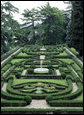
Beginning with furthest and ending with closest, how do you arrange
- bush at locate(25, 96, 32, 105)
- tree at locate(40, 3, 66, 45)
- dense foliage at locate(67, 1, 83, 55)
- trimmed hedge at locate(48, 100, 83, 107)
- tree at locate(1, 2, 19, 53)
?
tree at locate(40, 3, 66, 45), tree at locate(1, 2, 19, 53), dense foliage at locate(67, 1, 83, 55), bush at locate(25, 96, 32, 105), trimmed hedge at locate(48, 100, 83, 107)

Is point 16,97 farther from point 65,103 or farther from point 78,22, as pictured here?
point 78,22

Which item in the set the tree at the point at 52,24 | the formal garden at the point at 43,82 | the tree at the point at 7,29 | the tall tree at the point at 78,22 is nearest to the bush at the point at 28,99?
the formal garden at the point at 43,82

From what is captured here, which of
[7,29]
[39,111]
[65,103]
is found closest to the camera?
[39,111]

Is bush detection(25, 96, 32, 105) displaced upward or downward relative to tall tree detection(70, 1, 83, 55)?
downward

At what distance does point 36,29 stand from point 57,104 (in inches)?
1333

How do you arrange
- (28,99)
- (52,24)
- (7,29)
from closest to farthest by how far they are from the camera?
1. (28,99)
2. (7,29)
3. (52,24)

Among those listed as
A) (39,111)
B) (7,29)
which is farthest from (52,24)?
(39,111)

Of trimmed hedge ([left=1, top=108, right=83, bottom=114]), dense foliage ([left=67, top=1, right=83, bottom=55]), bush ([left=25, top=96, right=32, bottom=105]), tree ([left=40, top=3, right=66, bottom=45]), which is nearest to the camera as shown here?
trimmed hedge ([left=1, top=108, right=83, bottom=114])

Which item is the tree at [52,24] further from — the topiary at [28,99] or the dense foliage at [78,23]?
the topiary at [28,99]

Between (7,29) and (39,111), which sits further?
(7,29)

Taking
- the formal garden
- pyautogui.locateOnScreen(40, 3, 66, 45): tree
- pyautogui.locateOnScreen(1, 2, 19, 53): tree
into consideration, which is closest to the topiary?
the formal garden

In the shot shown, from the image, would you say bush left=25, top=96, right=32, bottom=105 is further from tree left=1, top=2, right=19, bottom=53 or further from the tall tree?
tree left=1, top=2, right=19, bottom=53

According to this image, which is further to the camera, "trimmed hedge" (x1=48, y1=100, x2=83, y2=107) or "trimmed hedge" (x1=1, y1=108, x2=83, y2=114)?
"trimmed hedge" (x1=48, y1=100, x2=83, y2=107)

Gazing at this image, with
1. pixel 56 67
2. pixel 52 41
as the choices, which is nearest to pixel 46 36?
pixel 52 41
